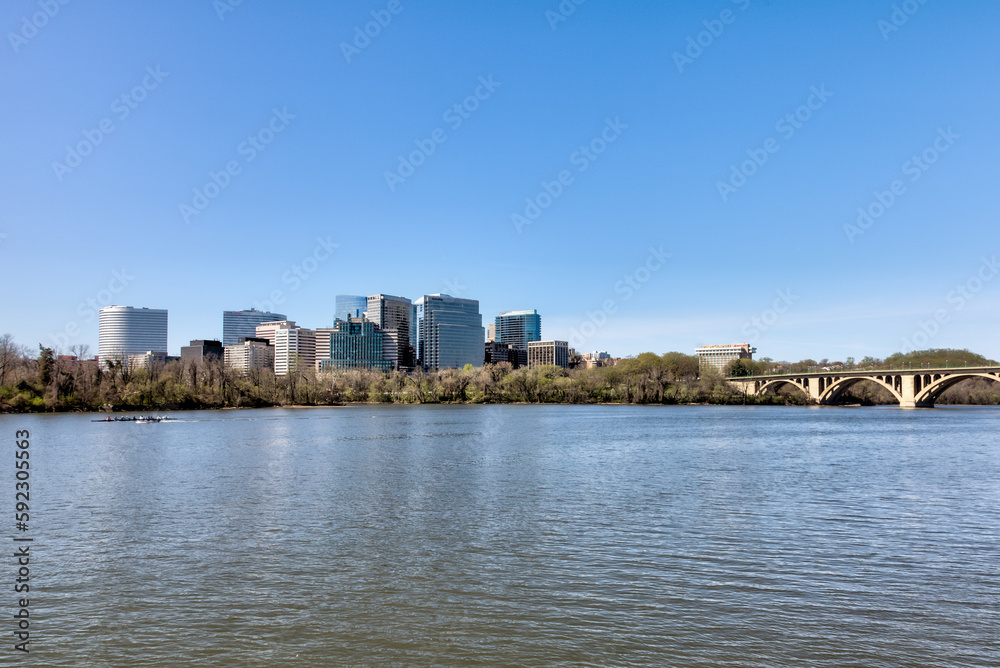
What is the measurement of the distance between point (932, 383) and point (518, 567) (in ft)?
476

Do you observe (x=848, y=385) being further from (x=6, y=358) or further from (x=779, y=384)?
(x=6, y=358)

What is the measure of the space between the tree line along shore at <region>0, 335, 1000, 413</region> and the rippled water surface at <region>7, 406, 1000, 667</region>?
4121 inches

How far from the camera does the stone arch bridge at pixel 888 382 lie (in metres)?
125

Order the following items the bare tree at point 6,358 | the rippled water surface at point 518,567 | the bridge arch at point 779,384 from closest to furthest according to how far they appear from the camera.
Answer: the rippled water surface at point 518,567
the bare tree at point 6,358
the bridge arch at point 779,384

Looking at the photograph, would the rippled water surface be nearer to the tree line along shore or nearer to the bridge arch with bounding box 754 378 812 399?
the tree line along shore

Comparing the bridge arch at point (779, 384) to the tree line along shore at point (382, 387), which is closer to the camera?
the tree line along shore at point (382, 387)

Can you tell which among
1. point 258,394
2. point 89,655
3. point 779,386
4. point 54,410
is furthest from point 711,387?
point 89,655

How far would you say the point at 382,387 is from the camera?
173 metres

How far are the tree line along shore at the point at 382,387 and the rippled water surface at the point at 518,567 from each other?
10467 centimetres

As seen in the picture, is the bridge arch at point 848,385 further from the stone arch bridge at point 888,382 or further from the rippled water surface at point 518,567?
the rippled water surface at point 518,567

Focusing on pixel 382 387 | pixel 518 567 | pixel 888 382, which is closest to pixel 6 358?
pixel 382 387

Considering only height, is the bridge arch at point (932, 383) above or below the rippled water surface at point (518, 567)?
above

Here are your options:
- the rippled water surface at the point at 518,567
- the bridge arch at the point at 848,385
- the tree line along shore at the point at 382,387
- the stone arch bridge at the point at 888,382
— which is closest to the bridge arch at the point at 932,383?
the stone arch bridge at the point at 888,382

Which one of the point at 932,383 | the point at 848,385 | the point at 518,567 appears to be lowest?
the point at 518,567
